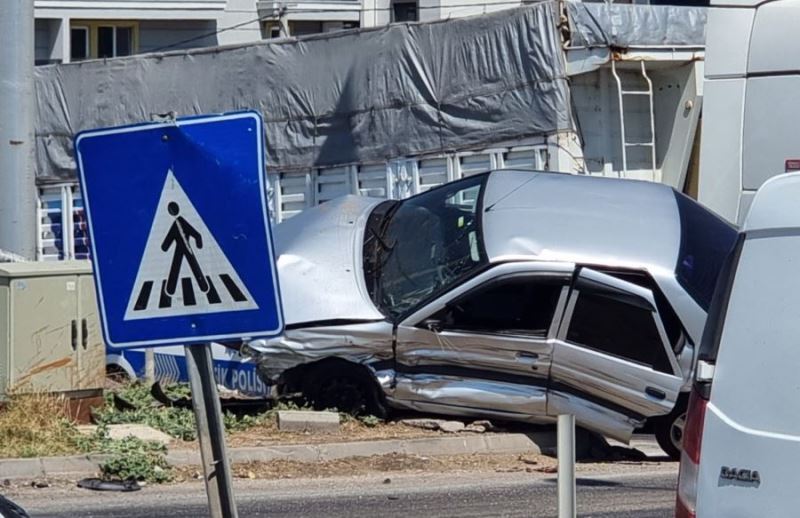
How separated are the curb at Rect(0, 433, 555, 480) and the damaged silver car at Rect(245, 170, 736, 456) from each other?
0.23 metres

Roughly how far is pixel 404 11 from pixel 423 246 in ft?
76.5

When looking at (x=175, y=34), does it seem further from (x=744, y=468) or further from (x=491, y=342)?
(x=744, y=468)

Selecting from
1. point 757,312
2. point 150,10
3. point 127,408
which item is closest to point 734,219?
point 127,408

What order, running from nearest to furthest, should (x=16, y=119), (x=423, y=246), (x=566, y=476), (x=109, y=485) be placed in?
1. (x=566, y=476)
2. (x=109, y=485)
3. (x=423, y=246)
4. (x=16, y=119)

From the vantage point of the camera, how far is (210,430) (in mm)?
4082

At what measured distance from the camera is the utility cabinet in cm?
1054

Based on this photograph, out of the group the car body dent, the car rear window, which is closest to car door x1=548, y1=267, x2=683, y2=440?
the car rear window

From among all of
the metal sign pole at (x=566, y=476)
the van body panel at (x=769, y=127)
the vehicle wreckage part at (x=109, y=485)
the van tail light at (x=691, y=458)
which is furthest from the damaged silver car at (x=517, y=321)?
the van tail light at (x=691, y=458)

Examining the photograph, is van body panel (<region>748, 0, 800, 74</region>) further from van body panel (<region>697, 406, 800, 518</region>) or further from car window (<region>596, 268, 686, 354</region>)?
van body panel (<region>697, 406, 800, 518</region>)

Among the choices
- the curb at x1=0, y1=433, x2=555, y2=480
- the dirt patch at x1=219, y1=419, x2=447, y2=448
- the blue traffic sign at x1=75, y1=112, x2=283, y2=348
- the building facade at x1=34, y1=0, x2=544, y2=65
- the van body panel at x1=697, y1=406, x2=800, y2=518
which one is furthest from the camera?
the building facade at x1=34, y1=0, x2=544, y2=65

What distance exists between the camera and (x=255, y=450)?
1014 cm

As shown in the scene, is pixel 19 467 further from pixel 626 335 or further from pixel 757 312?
pixel 757 312

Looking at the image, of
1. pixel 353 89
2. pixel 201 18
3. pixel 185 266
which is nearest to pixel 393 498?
pixel 185 266

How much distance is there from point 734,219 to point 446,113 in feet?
23.6
